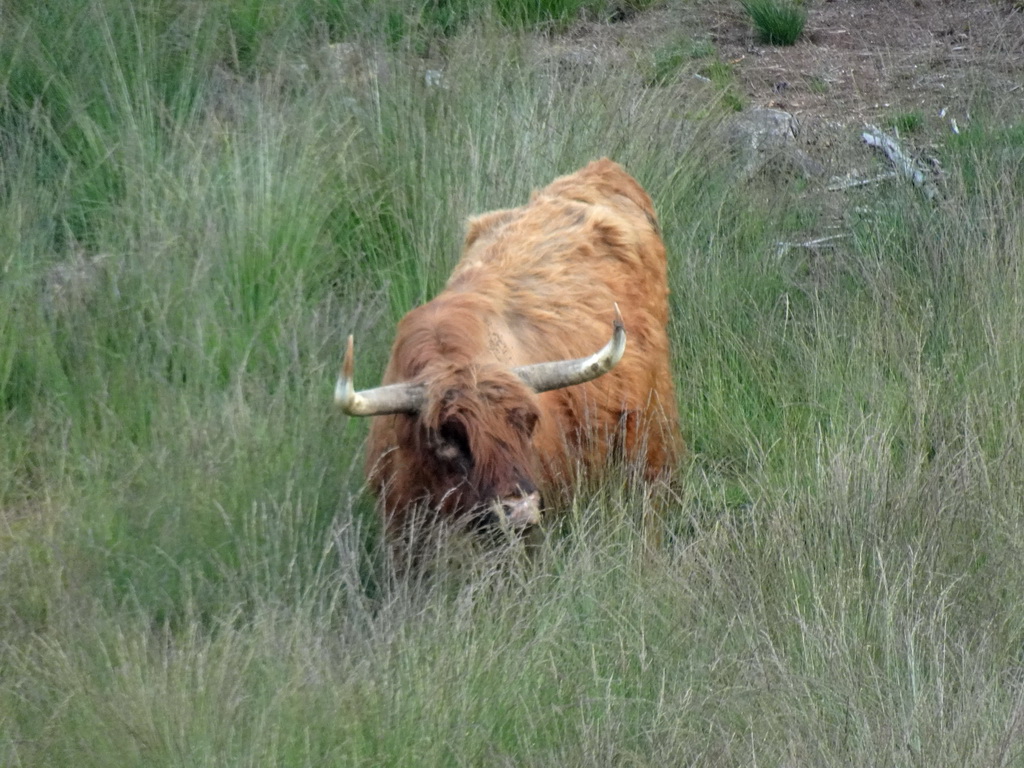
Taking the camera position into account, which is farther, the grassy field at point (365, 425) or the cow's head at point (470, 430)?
the cow's head at point (470, 430)

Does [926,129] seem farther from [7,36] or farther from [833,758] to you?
[833,758]

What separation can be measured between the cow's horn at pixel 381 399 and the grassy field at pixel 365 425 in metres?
0.45

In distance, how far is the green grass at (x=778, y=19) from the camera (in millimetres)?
10750

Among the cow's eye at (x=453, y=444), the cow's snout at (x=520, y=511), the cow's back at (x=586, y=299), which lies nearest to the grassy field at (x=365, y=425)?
the cow's snout at (x=520, y=511)

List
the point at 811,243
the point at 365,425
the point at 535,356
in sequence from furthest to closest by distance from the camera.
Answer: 1. the point at 811,243
2. the point at 365,425
3. the point at 535,356

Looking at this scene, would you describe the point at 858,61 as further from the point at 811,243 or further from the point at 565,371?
the point at 565,371

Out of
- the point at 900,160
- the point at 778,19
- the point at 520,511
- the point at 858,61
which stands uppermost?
the point at 778,19

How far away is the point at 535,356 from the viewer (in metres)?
5.57

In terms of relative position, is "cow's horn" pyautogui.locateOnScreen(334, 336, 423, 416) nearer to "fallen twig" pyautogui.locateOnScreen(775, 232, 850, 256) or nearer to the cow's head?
the cow's head

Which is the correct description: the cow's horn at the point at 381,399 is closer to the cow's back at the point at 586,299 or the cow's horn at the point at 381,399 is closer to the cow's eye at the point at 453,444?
the cow's eye at the point at 453,444

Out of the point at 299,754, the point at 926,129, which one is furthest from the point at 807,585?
the point at 926,129

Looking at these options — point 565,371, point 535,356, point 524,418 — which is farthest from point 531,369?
point 535,356

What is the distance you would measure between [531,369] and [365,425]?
1072 millimetres

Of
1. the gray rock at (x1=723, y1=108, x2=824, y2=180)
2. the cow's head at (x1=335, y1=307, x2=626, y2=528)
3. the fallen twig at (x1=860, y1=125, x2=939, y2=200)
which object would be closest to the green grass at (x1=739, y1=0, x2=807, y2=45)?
the gray rock at (x1=723, y1=108, x2=824, y2=180)
